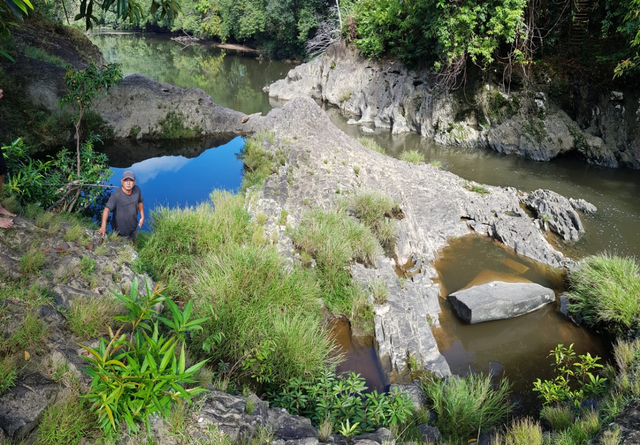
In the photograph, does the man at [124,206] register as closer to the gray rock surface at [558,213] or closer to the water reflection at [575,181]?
the water reflection at [575,181]

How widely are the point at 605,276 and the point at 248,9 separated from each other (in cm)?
3998

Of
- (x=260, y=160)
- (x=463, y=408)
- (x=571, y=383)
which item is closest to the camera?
(x=463, y=408)

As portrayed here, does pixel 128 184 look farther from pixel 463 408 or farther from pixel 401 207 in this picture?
pixel 401 207

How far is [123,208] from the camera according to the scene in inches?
239

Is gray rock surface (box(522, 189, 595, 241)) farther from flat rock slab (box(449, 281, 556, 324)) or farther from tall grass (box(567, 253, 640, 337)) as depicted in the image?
flat rock slab (box(449, 281, 556, 324))

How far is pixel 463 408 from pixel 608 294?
347 cm

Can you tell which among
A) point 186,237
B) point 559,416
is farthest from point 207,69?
point 559,416

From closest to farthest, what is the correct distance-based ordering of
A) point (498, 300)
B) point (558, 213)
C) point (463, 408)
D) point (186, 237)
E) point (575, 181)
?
point (463, 408)
point (498, 300)
point (186, 237)
point (558, 213)
point (575, 181)

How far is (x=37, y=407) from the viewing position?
288 centimetres

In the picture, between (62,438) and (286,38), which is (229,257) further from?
(286,38)

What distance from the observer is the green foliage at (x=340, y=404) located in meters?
4.06

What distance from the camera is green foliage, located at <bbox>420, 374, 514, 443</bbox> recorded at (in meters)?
4.50

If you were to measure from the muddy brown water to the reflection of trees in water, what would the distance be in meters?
18.1

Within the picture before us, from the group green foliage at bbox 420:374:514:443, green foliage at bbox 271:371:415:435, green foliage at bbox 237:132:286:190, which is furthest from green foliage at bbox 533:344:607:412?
green foliage at bbox 237:132:286:190
